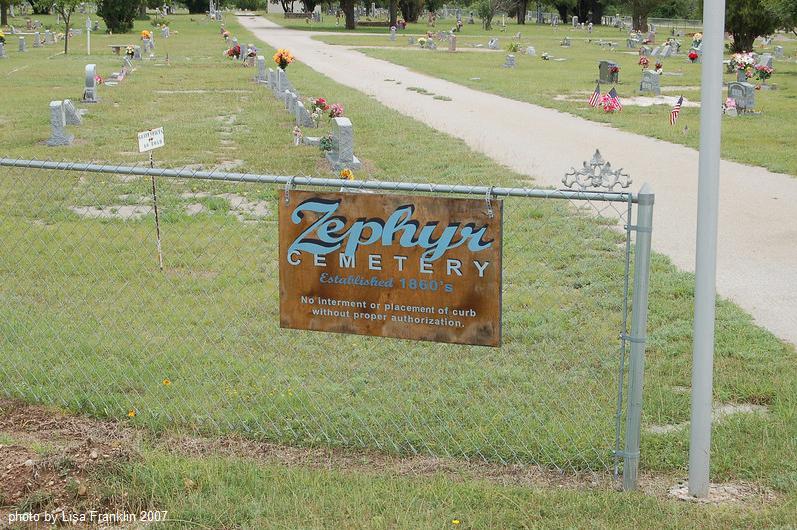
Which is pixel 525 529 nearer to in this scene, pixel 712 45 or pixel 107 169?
pixel 712 45

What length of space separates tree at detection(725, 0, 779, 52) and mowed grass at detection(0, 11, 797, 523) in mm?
29789

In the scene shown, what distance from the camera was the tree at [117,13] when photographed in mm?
56375

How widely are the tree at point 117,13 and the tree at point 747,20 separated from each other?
1368 inches

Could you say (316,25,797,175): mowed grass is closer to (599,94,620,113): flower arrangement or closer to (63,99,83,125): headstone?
(599,94,620,113): flower arrangement

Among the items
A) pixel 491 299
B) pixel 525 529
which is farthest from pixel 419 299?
pixel 525 529

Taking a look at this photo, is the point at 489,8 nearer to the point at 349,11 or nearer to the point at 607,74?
the point at 349,11

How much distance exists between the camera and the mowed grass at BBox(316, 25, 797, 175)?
17734 millimetres

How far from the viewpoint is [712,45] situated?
438cm

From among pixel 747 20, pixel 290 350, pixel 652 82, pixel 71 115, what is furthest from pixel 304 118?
pixel 747 20

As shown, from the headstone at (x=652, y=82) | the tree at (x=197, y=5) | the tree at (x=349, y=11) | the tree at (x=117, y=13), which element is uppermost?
the tree at (x=197, y=5)

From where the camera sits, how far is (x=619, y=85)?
28750mm

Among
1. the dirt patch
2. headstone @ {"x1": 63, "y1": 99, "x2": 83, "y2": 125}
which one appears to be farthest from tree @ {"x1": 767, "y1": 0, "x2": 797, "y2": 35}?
the dirt patch

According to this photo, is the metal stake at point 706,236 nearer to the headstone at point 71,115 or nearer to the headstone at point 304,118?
the headstone at point 304,118

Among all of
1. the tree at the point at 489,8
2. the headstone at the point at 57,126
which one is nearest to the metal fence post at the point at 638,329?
the headstone at the point at 57,126
